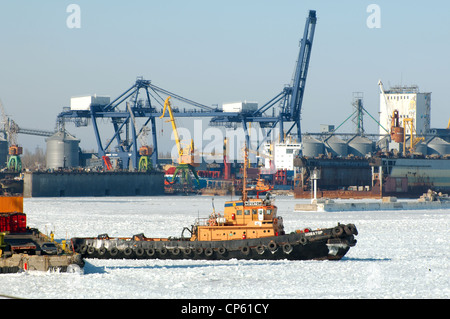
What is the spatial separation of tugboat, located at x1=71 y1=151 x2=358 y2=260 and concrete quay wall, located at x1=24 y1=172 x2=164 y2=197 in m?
94.6

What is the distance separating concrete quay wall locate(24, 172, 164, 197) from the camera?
424 feet

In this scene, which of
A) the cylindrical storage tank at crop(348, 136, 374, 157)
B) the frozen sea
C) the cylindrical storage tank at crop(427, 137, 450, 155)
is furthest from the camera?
the cylindrical storage tank at crop(427, 137, 450, 155)

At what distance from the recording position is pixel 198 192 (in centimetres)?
15050

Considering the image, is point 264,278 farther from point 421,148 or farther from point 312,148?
point 421,148

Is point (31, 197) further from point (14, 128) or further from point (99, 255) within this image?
point (99, 255)

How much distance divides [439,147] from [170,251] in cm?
14097

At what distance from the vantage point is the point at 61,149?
555ft

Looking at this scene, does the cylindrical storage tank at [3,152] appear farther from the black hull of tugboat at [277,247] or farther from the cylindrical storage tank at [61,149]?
the black hull of tugboat at [277,247]

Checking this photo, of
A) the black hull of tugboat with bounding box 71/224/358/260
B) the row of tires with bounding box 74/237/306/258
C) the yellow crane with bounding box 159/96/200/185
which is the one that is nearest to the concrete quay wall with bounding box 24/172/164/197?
the yellow crane with bounding box 159/96/200/185

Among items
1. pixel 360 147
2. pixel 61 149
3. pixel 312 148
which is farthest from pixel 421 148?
pixel 61 149

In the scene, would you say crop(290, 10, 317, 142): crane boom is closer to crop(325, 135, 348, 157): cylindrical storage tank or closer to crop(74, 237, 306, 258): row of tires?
crop(325, 135, 348, 157): cylindrical storage tank

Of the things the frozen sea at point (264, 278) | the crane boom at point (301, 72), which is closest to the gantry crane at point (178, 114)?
the crane boom at point (301, 72)

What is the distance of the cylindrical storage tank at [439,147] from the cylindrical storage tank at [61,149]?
77.6 meters

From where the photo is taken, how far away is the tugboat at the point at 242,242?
1391 inches
